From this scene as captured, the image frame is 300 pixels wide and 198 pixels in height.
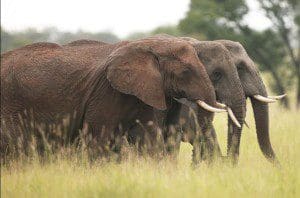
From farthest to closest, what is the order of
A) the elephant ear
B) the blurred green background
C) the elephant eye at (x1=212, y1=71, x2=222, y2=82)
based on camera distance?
1. the blurred green background
2. the elephant eye at (x1=212, y1=71, x2=222, y2=82)
3. the elephant ear

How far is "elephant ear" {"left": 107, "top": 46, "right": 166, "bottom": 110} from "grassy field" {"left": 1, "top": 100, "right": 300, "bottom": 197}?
0.68 m

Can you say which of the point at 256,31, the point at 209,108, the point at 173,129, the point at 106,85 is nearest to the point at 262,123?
the point at 173,129

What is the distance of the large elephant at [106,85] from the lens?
8648mm

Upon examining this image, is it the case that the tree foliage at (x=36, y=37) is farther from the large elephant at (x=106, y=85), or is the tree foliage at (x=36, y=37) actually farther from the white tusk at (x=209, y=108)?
the white tusk at (x=209, y=108)

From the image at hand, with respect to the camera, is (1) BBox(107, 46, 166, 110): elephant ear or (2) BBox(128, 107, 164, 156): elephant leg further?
(2) BBox(128, 107, 164, 156): elephant leg

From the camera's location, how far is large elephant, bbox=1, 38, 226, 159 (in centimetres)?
865

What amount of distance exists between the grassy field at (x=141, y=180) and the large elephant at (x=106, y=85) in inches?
24.1

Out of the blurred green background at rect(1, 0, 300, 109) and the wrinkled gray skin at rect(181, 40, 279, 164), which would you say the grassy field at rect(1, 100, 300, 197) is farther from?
the blurred green background at rect(1, 0, 300, 109)

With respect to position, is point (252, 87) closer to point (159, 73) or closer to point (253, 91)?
point (253, 91)

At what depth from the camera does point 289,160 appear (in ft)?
30.2

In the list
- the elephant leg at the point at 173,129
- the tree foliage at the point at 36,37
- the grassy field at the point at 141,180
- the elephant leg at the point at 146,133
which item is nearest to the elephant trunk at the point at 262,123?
the elephant leg at the point at 173,129

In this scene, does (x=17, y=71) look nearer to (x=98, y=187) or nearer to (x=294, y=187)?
(x=98, y=187)

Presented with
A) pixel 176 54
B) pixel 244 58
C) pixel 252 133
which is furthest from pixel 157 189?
pixel 252 133

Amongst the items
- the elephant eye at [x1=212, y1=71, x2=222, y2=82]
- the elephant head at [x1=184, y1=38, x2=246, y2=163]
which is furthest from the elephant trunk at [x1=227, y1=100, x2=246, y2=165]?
the elephant eye at [x1=212, y1=71, x2=222, y2=82]
